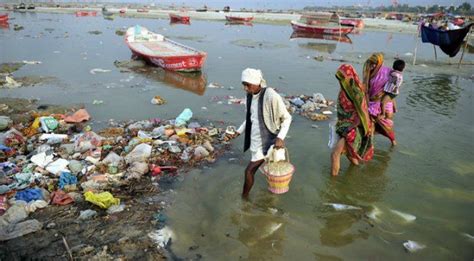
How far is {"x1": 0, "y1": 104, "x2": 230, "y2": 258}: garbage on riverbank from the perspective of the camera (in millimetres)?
3799

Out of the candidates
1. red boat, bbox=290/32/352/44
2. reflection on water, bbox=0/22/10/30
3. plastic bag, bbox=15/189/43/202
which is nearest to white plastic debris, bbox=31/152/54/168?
plastic bag, bbox=15/189/43/202

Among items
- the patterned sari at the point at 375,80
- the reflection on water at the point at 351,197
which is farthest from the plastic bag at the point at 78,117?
the patterned sari at the point at 375,80

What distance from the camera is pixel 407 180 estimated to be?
16.0 ft

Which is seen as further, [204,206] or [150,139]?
[150,139]

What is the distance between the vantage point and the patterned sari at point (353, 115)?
4180 millimetres

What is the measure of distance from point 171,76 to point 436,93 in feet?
26.9

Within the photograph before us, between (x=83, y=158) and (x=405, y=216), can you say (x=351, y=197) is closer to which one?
(x=405, y=216)

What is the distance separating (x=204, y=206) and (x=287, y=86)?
702 cm

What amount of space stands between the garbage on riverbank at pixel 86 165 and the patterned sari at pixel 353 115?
2.11 m

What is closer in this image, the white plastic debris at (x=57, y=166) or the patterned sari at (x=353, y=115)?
the patterned sari at (x=353, y=115)

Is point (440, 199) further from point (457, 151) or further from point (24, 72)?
point (24, 72)

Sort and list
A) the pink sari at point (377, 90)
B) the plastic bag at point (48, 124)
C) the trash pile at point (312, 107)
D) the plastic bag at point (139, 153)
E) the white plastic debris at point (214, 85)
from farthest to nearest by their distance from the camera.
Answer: the white plastic debris at point (214, 85)
the trash pile at point (312, 107)
the plastic bag at point (48, 124)
the plastic bag at point (139, 153)
the pink sari at point (377, 90)

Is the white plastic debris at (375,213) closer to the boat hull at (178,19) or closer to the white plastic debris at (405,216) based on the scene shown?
the white plastic debris at (405,216)

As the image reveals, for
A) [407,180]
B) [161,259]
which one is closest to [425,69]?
[407,180]
